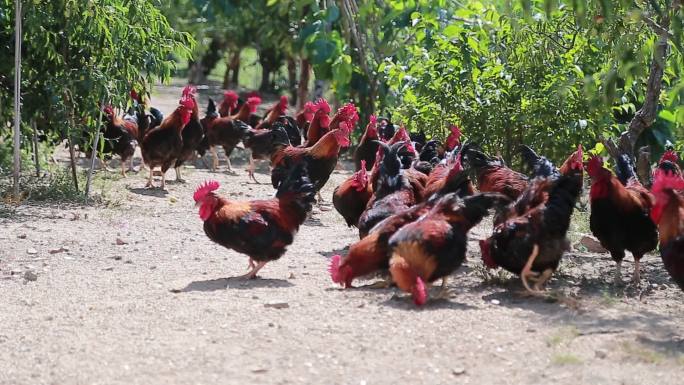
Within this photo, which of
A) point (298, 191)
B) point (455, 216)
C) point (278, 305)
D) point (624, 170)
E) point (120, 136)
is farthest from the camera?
point (120, 136)

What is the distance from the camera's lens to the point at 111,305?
7363 mm

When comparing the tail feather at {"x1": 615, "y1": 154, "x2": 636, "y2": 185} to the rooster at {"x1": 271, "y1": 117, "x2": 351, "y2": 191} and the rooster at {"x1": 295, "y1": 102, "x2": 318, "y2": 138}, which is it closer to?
the rooster at {"x1": 271, "y1": 117, "x2": 351, "y2": 191}

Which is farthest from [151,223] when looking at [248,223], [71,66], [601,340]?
[601,340]

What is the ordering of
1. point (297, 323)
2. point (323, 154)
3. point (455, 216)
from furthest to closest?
point (323, 154), point (455, 216), point (297, 323)

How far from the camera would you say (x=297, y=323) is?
6625 millimetres

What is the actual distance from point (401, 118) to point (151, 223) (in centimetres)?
343

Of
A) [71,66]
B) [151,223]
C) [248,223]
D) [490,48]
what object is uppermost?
[490,48]

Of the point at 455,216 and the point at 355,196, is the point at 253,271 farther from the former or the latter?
the point at 455,216

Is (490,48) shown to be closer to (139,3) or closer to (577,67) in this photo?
(577,67)

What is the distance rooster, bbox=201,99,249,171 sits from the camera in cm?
A: 1527

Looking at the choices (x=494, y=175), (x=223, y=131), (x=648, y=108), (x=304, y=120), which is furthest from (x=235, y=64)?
(x=494, y=175)

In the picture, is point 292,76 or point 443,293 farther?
point 292,76

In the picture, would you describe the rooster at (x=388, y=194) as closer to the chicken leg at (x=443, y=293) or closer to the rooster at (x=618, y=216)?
the chicken leg at (x=443, y=293)

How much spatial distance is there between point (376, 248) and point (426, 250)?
462 mm
